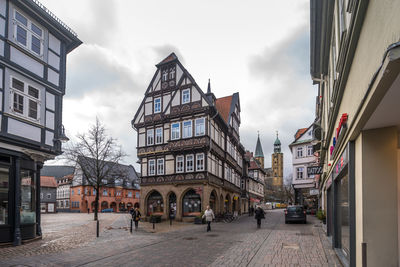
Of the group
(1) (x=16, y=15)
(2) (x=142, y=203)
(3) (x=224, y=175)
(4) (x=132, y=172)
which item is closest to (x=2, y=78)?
(1) (x=16, y=15)

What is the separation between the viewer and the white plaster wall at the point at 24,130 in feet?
43.3

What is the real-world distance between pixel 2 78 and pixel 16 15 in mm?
2893

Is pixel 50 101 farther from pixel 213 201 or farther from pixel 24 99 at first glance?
pixel 213 201

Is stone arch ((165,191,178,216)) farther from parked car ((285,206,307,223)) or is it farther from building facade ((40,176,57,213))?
building facade ((40,176,57,213))

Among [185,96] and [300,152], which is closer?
[185,96]

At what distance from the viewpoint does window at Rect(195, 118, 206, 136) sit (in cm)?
2858

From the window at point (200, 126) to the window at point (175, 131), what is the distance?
2.00 meters

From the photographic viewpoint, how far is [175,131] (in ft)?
99.2

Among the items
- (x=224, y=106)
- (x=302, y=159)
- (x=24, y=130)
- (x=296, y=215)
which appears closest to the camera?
(x=24, y=130)

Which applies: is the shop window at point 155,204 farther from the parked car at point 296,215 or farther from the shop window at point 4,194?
the shop window at point 4,194

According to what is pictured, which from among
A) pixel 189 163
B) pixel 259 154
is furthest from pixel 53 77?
pixel 259 154

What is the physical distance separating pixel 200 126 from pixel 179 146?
278 centimetres

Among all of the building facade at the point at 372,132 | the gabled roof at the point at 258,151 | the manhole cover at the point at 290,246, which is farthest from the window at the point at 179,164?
the gabled roof at the point at 258,151

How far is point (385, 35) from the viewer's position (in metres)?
3.44
